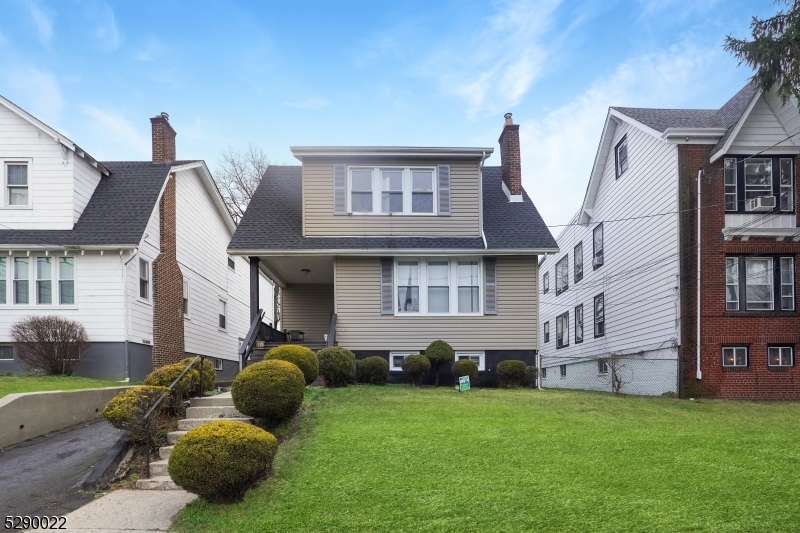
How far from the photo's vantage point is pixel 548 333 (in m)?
32.3

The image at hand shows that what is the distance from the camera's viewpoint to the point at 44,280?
57.1ft

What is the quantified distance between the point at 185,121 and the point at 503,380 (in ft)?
47.9

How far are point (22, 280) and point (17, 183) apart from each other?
2766mm

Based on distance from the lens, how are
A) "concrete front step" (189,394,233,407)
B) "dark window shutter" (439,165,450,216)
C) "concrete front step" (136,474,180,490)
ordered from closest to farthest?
1. "concrete front step" (136,474,180,490)
2. "concrete front step" (189,394,233,407)
3. "dark window shutter" (439,165,450,216)

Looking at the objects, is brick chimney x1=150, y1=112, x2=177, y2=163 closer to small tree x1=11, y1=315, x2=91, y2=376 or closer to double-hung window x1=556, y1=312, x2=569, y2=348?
small tree x1=11, y1=315, x2=91, y2=376

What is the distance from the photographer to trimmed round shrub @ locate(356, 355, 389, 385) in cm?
1556

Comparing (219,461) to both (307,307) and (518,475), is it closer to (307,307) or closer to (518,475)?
(518,475)

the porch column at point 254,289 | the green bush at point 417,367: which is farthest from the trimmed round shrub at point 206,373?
the porch column at point 254,289

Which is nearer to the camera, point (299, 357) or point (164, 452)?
point (164, 452)

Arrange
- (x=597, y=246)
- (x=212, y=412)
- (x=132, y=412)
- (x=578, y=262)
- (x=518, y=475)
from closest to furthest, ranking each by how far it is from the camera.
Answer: (x=518, y=475)
(x=132, y=412)
(x=212, y=412)
(x=597, y=246)
(x=578, y=262)

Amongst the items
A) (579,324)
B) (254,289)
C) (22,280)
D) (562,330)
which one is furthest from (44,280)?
(562,330)

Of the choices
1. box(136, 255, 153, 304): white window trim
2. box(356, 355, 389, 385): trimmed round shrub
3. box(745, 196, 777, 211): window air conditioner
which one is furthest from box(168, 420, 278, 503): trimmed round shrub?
box(745, 196, 777, 211): window air conditioner

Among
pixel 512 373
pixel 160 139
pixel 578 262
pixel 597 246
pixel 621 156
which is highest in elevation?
pixel 160 139

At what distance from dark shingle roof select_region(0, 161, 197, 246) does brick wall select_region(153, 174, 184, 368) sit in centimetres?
68
